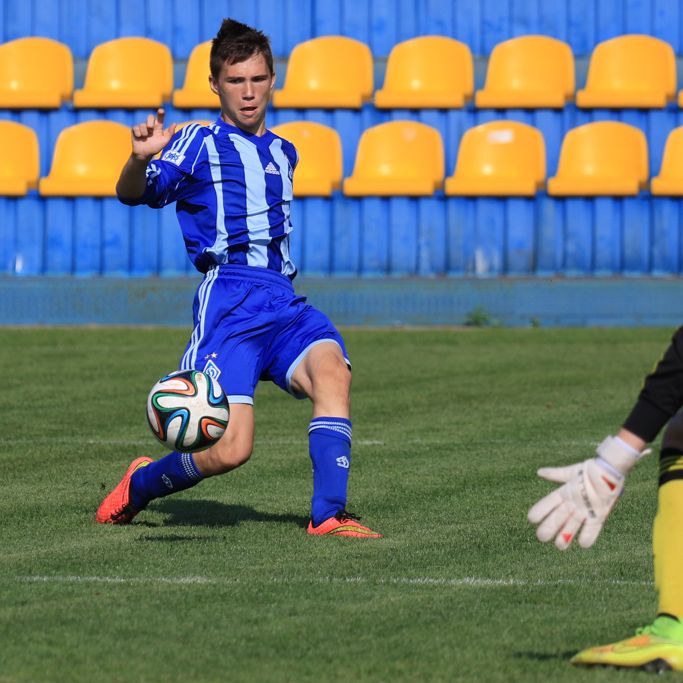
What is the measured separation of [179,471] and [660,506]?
7.88 ft

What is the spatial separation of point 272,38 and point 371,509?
1007 centimetres

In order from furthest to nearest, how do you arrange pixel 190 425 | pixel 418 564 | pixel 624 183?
pixel 624 183 → pixel 190 425 → pixel 418 564

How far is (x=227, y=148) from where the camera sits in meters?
5.79

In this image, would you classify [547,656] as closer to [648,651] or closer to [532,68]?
[648,651]

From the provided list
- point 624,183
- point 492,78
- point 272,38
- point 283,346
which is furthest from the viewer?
point 272,38

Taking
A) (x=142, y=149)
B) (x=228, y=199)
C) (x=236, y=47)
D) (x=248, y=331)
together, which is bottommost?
(x=248, y=331)

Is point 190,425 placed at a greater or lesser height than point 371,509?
greater

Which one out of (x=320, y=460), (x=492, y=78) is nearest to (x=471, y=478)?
(x=320, y=460)

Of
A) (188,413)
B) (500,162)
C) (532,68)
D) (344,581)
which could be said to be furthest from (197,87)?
(344,581)

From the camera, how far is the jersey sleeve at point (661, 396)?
3.35 metres

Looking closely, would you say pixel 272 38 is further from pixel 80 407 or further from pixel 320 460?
pixel 320 460

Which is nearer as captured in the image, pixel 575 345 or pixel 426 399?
pixel 426 399

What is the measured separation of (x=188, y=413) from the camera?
5254mm

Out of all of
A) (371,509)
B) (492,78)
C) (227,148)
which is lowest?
(371,509)
